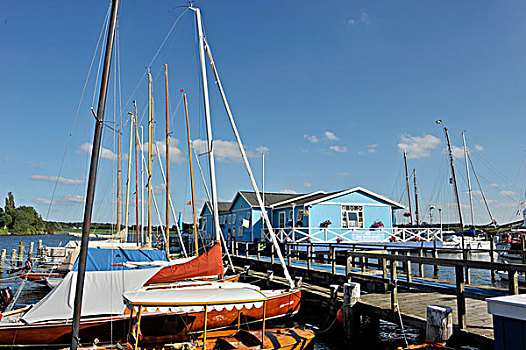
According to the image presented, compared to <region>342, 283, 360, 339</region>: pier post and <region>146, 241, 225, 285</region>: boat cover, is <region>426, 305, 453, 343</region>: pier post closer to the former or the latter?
<region>342, 283, 360, 339</region>: pier post

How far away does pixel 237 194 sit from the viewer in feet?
137

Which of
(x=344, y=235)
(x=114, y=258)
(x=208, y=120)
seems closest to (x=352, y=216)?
(x=344, y=235)

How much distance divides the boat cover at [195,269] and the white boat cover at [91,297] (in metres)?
1.03

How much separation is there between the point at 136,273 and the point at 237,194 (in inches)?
1117

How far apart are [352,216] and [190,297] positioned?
26.5m

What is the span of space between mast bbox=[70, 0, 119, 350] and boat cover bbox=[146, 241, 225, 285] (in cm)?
591

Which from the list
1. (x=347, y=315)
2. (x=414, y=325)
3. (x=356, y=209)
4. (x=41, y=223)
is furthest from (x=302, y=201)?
(x=41, y=223)

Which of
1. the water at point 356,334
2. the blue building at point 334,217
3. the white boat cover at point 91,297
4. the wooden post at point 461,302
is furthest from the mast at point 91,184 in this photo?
the blue building at point 334,217

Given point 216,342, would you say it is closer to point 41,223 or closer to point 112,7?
point 112,7

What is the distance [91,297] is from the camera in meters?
12.1

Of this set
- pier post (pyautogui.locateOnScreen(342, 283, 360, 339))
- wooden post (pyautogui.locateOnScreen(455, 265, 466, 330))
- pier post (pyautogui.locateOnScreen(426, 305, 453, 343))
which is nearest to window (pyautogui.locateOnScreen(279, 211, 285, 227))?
pier post (pyautogui.locateOnScreen(342, 283, 360, 339))

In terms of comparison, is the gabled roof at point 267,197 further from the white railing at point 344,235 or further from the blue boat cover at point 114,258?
the blue boat cover at point 114,258

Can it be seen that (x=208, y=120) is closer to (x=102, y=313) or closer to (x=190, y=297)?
(x=102, y=313)

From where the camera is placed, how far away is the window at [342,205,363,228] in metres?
33.9
